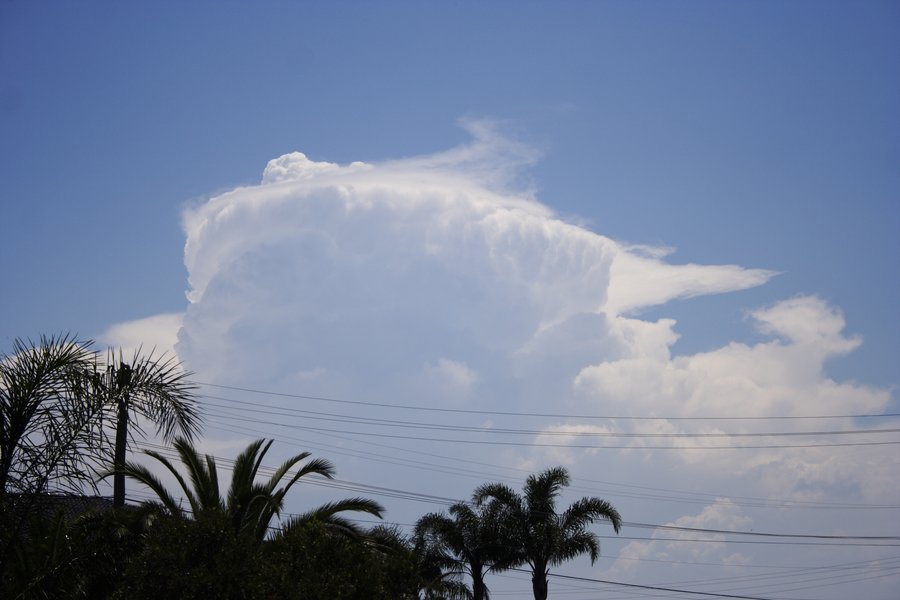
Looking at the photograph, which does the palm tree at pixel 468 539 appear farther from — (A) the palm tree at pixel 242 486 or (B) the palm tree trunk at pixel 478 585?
(A) the palm tree at pixel 242 486

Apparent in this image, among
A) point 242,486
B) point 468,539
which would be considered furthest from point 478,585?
point 242,486

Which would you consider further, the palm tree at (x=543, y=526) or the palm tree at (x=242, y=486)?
the palm tree at (x=543, y=526)

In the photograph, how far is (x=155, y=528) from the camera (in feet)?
47.5

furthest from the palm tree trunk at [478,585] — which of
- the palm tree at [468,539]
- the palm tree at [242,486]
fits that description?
the palm tree at [242,486]

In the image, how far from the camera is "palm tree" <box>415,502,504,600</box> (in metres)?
38.9

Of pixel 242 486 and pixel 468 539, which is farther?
pixel 468 539

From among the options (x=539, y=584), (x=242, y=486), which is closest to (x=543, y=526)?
(x=539, y=584)

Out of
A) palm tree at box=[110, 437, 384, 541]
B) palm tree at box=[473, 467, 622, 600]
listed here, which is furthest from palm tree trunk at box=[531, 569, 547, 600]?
palm tree at box=[110, 437, 384, 541]

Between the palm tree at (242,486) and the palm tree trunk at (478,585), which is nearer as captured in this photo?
the palm tree at (242,486)

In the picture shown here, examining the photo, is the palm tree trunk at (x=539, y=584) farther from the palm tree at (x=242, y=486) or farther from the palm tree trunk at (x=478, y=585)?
the palm tree at (x=242, y=486)

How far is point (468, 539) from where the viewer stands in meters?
39.3

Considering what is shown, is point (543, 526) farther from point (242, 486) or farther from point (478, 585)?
point (242, 486)

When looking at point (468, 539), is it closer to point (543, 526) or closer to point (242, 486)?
point (543, 526)

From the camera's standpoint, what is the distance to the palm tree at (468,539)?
128 ft
